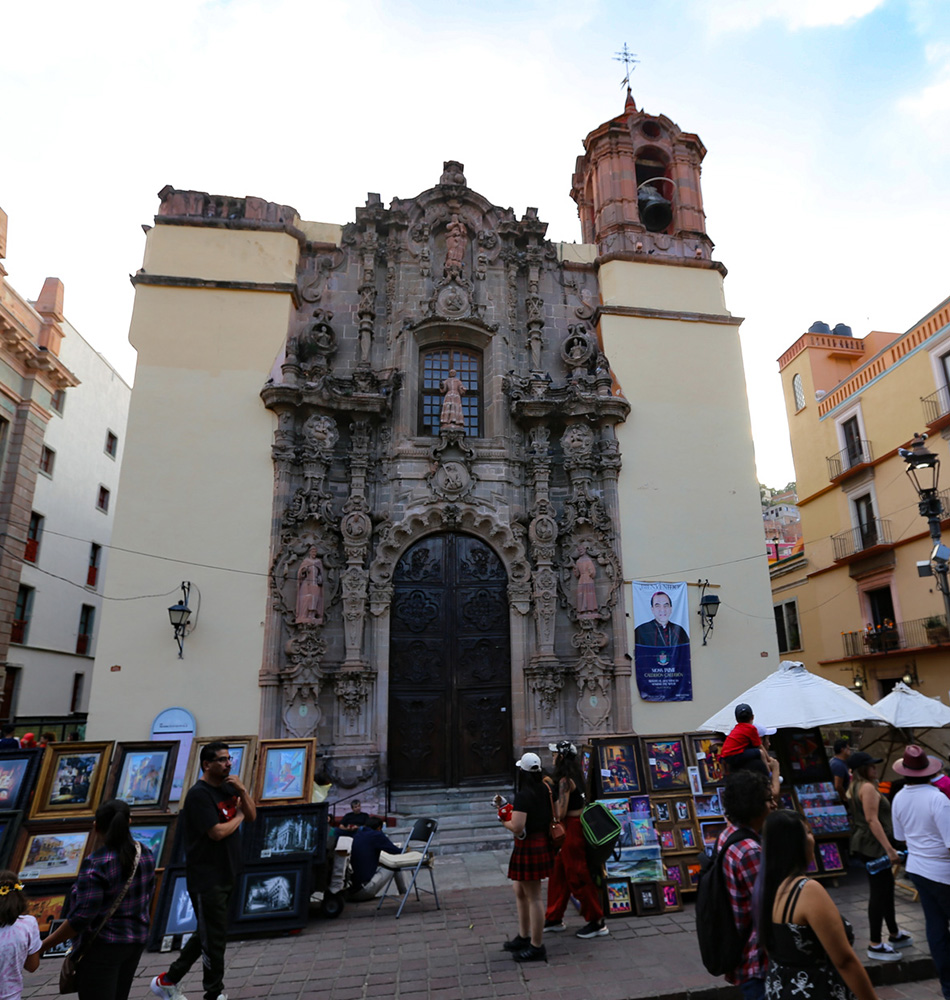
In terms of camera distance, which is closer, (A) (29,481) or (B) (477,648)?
(B) (477,648)

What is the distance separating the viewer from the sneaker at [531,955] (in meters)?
5.69

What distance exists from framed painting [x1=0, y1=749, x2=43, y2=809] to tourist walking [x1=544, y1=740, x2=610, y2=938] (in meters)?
5.24

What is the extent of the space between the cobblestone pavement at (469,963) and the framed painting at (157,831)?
3.18 feet

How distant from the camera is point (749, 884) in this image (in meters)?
3.13

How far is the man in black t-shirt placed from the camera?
4699 mm

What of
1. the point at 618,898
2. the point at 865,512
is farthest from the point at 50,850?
the point at 865,512

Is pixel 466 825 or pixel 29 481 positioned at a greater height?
pixel 29 481

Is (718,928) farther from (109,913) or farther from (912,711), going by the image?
(912,711)

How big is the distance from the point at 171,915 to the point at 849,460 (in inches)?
911

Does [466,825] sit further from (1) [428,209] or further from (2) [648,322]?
(1) [428,209]

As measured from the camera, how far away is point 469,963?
5730mm

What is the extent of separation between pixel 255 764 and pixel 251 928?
5.78ft

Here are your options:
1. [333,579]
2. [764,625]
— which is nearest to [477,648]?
[333,579]

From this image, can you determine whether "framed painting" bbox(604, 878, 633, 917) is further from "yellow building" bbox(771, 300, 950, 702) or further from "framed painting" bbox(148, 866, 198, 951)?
"yellow building" bbox(771, 300, 950, 702)
